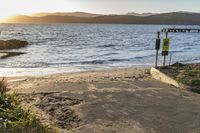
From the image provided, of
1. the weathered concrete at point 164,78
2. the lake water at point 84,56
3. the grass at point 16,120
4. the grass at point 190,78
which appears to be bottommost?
the lake water at point 84,56

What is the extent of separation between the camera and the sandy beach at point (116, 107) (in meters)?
7.14

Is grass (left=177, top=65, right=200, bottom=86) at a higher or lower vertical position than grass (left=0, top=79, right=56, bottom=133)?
lower

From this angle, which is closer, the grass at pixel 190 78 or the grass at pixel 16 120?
the grass at pixel 16 120

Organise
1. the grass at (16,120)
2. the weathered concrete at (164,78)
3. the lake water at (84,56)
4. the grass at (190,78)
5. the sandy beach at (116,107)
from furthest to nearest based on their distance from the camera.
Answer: the lake water at (84,56)
the weathered concrete at (164,78)
the grass at (190,78)
the sandy beach at (116,107)
the grass at (16,120)

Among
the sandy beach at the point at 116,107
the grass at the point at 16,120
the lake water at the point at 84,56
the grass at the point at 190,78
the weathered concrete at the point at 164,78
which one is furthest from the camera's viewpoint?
the lake water at the point at 84,56

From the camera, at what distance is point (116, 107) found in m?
8.63

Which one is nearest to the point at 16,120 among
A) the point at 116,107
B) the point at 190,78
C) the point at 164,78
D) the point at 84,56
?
the point at 116,107

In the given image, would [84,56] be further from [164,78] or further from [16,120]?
[16,120]

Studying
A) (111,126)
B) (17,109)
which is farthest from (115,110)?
(17,109)

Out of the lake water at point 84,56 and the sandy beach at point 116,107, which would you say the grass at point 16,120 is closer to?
the sandy beach at point 116,107

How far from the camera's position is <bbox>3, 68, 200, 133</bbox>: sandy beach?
714 cm

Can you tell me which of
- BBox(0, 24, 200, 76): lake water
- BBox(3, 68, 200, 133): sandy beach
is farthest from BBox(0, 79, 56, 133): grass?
BBox(0, 24, 200, 76): lake water

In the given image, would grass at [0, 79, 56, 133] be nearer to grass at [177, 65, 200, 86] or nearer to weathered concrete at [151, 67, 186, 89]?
weathered concrete at [151, 67, 186, 89]

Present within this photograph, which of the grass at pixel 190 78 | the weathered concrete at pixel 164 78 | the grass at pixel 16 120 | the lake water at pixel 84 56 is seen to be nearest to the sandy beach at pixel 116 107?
the weathered concrete at pixel 164 78
